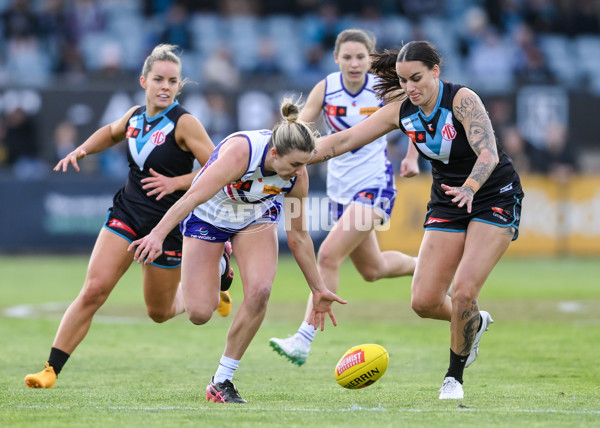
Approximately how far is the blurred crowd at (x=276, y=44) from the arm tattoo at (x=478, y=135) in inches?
501

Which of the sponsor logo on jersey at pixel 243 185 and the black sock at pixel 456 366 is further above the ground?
the sponsor logo on jersey at pixel 243 185

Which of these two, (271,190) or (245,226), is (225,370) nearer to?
(245,226)

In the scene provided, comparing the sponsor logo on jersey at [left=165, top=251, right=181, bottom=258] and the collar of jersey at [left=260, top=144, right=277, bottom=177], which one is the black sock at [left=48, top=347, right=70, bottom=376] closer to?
the sponsor logo on jersey at [left=165, top=251, right=181, bottom=258]

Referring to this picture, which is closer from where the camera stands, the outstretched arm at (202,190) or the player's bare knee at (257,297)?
the outstretched arm at (202,190)

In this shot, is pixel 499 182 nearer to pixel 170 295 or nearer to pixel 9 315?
pixel 170 295

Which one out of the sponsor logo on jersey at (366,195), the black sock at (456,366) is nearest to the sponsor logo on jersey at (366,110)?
the sponsor logo on jersey at (366,195)

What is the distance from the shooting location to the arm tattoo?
22.0 feet

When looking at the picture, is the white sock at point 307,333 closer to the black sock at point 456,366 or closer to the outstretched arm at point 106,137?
the black sock at point 456,366

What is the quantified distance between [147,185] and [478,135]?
269 centimetres

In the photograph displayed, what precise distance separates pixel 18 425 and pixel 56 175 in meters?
14.3

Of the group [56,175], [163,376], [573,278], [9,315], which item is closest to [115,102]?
[56,175]

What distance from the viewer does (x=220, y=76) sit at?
2042cm

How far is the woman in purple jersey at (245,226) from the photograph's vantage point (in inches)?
262

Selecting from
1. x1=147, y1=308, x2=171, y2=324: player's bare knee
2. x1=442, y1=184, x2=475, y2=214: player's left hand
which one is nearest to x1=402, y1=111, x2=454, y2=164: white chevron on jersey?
x1=442, y1=184, x2=475, y2=214: player's left hand
